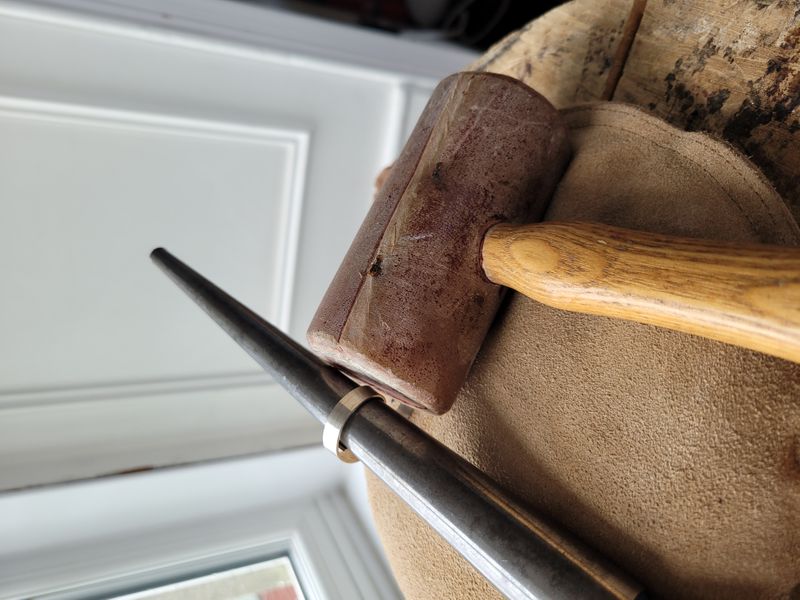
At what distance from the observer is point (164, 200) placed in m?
1.02

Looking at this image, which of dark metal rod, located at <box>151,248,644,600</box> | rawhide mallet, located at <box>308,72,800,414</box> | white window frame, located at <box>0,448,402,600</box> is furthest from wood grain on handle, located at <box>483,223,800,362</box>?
white window frame, located at <box>0,448,402,600</box>

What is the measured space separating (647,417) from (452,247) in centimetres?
19

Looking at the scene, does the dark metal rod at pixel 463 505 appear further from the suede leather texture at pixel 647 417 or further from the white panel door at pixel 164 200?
the white panel door at pixel 164 200

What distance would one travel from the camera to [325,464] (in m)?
1.06

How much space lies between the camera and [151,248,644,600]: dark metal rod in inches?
13.8

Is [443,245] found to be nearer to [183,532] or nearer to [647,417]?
[647,417]

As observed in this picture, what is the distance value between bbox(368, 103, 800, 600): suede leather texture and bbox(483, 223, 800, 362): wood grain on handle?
0.17 feet

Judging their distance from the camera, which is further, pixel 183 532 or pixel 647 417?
pixel 183 532

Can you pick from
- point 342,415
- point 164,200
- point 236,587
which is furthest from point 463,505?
point 164,200

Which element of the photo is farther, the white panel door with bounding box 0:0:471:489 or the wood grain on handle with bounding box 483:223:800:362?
the white panel door with bounding box 0:0:471:489

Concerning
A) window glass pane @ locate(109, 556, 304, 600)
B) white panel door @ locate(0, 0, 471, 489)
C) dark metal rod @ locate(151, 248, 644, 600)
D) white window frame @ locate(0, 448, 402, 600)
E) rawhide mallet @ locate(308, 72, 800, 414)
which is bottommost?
dark metal rod @ locate(151, 248, 644, 600)

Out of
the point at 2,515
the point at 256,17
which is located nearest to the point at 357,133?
the point at 256,17

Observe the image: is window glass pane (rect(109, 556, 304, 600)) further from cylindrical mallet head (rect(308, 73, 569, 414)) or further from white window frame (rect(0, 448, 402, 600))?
cylindrical mallet head (rect(308, 73, 569, 414))

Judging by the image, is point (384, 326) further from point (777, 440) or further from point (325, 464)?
point (325, 464)
